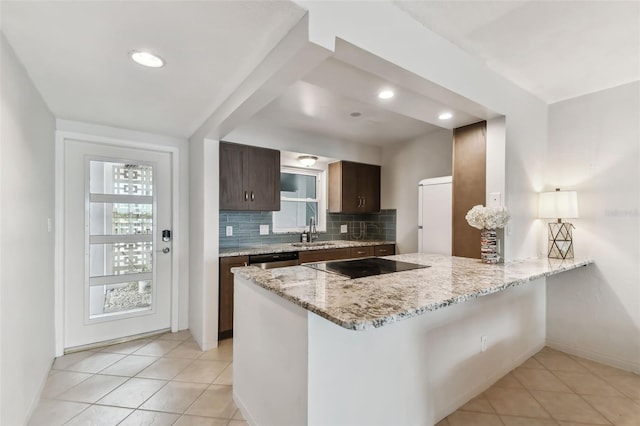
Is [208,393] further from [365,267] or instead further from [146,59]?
[146,59]

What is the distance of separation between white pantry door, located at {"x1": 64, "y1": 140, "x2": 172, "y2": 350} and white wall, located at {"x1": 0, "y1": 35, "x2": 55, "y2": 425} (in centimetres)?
40

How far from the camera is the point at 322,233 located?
4355 millimetres

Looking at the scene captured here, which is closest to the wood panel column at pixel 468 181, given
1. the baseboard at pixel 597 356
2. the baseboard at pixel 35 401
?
the baseboard at pixel 597 356

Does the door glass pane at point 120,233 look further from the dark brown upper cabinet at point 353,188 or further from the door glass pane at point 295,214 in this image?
the dark brown upper cabinet at point 353,188

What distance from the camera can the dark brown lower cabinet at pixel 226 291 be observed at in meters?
2.95

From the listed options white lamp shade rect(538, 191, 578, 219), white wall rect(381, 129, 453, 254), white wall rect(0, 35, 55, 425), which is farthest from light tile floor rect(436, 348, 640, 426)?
white wall rect(0, 35, 55, 425)

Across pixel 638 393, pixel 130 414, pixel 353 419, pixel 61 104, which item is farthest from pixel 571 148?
pixel 61 104

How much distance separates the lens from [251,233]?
367 cm

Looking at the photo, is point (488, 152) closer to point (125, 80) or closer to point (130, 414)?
point (125, 80)

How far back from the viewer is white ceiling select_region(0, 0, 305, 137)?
1.32 metres

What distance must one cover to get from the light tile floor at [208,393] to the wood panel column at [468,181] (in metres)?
1.09

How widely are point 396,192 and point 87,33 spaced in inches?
149

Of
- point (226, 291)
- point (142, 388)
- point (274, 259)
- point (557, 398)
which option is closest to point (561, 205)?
point (557, 398)

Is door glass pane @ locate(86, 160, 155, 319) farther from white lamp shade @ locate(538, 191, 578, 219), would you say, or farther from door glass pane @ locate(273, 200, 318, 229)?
white lamp shade @ locate(538, 191, 578, 219)
